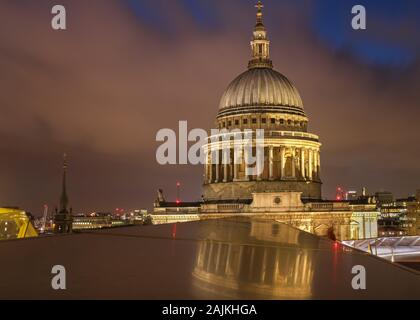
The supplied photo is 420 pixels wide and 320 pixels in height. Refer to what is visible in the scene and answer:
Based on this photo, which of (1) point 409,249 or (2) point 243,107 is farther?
(2) point 243,107

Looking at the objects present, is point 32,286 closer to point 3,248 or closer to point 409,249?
point 3,248

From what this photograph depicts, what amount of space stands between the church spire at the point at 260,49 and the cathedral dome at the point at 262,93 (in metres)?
0.94

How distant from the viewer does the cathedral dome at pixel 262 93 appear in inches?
3656

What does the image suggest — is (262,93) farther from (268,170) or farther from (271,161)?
(268,170)

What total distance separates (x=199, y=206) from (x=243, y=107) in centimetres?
1681

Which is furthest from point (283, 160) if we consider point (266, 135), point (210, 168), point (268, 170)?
point (210, 168)

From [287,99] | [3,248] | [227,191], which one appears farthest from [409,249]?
[287,99]

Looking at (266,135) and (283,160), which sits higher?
(266,135)

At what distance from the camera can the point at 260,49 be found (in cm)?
9925

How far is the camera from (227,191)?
88.8 m

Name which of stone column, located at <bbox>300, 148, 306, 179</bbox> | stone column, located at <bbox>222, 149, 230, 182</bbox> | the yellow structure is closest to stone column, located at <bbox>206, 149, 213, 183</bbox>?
stone column, located at <bbox>222, 149, 230, 182</bbox>

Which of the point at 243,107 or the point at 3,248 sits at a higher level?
the point at 243,107

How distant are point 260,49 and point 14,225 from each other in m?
82.1
